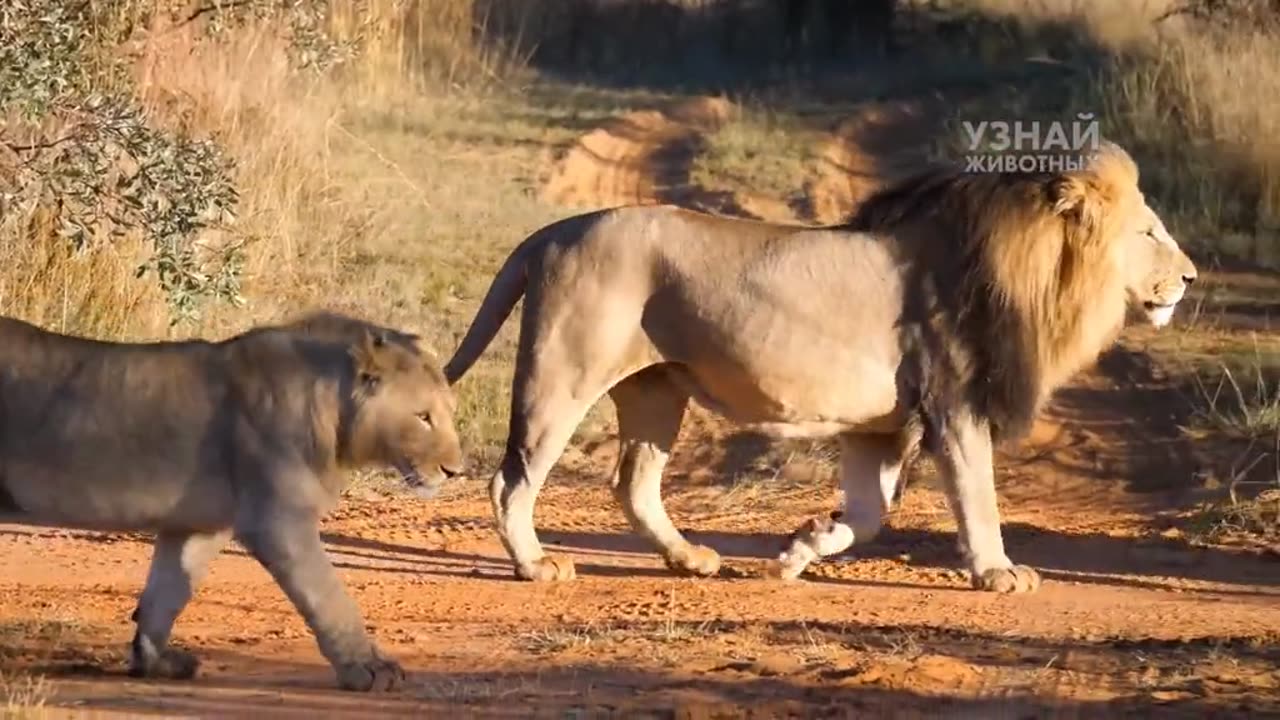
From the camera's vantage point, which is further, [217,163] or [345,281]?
[345,281]

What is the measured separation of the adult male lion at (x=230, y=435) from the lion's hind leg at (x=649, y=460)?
2.30 metres

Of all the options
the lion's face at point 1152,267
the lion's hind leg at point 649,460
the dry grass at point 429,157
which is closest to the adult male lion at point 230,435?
the lion's hind leg at point 649,460

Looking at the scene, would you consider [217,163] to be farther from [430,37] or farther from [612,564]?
[430,37]

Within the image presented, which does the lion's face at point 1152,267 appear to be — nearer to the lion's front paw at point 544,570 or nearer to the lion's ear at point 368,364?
the lion's front paw at point 544,570

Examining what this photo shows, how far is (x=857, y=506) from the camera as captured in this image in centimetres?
865

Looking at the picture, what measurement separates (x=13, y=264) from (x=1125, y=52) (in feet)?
42.7

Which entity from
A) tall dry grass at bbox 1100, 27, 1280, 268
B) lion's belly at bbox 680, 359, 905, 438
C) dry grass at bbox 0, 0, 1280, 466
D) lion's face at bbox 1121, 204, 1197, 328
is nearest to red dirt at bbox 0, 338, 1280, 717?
lion's belly at bbox 680, 359, 905, 438

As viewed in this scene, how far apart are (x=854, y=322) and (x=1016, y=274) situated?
575 mm

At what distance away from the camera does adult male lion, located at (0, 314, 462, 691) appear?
6410 millimetres

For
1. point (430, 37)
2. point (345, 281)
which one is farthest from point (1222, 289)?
point (430, 37)

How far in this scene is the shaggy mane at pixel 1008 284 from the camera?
8406 mm

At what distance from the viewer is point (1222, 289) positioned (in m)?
13.7

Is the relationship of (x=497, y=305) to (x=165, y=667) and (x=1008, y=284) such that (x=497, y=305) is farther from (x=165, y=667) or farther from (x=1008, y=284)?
(x=165, y=667)

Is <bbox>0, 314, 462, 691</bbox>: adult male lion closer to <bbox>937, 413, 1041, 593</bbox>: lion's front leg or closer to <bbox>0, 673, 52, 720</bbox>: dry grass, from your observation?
<bbox>0, 673, 52, 720</bbox>: dry grass
